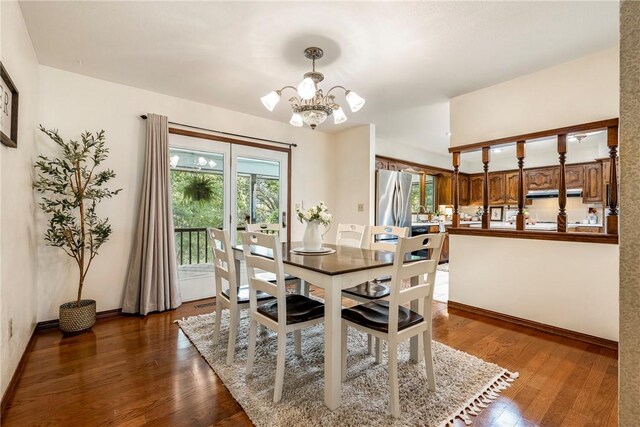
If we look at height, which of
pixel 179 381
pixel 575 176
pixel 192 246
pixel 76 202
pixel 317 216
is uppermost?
pixel 575 176

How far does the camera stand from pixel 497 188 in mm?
6918

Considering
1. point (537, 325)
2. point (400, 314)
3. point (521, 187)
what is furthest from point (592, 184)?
point (400, 314)

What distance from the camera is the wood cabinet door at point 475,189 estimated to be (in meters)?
7.38

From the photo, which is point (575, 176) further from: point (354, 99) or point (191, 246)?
point (191, 246)

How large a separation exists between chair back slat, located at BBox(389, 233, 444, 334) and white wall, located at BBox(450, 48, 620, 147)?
206cm

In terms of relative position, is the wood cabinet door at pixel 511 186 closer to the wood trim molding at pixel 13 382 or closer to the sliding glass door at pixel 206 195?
the sliding glass door at pixel 206 195

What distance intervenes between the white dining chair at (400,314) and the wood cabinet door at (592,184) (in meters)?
5.38

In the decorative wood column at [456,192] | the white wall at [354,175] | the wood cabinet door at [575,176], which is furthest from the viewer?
A: the wood cabinet door at [575,176]

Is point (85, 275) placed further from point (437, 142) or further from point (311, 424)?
point (437, 142)

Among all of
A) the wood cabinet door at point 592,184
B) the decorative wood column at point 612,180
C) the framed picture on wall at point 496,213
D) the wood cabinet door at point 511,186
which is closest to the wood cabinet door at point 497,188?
the wood cabinet door at point 511,186

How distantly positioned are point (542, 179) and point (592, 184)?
91 centimetres

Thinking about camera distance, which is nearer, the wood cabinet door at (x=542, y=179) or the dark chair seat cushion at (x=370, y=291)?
the dark chair seat cushion at (x=370, y=291)

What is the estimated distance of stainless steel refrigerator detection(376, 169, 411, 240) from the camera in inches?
194

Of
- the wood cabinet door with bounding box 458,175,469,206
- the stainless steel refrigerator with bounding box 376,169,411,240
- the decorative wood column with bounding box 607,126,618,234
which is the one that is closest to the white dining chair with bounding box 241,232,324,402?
the decorative wood column with bounding box 607,126,618,234
